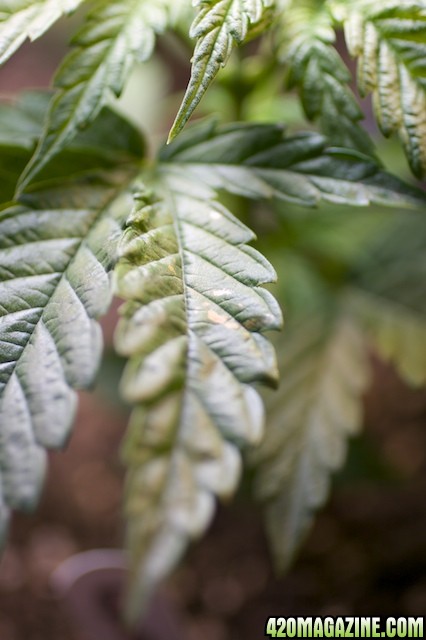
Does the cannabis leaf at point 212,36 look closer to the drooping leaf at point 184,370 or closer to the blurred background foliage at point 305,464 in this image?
the drooping leaf at point 184,370

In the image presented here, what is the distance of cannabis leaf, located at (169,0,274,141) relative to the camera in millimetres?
463

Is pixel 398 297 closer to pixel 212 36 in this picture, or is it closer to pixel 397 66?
pixel 397 66

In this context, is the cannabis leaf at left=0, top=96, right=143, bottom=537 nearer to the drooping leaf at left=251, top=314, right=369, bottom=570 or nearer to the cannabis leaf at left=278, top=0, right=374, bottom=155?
the cannabis leaf at left=278, top=0, right=374, bottom=155

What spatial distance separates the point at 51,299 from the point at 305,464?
0.38m

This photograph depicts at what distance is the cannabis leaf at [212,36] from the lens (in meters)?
0.46

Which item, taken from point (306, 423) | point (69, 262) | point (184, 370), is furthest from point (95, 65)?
point (306, 423)

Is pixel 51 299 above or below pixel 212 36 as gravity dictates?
below

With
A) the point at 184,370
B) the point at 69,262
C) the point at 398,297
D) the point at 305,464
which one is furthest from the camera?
the point at 398,297

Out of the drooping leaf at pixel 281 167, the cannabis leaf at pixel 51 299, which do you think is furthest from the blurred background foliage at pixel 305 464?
the cannabis leaf at pixel 51 299

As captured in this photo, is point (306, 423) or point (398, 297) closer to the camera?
point (306, 423)

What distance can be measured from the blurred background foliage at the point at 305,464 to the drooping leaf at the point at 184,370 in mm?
315

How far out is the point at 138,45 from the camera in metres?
0.57

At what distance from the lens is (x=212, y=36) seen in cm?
49

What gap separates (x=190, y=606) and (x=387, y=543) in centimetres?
35
